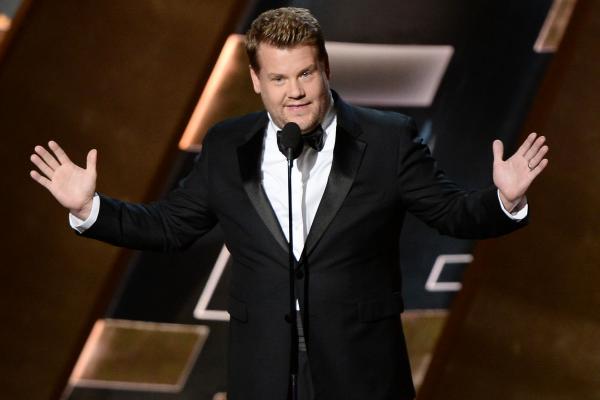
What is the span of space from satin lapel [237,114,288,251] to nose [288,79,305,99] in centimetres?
18

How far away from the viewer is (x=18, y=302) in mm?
3350

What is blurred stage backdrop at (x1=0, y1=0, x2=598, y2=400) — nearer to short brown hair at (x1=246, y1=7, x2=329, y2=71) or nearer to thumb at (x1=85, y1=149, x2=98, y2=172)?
thumb at (x1=85, y1=149, x2=98, y2=172)

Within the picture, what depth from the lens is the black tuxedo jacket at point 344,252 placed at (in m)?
2.13

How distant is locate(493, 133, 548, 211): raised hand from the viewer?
6.92 feet

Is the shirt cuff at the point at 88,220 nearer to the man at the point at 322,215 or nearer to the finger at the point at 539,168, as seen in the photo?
the man at the point at 322,215

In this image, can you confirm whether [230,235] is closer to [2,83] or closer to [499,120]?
[2,83]

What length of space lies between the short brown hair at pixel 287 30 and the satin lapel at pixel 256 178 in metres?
0.19

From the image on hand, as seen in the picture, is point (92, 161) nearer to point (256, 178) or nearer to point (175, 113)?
point (256, 178)

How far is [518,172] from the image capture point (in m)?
2.13

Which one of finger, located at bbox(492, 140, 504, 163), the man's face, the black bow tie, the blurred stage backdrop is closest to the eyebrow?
the man's face

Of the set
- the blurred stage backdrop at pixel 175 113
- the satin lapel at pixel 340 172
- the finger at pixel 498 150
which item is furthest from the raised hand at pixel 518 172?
the blurred stage backdrop at pixel 175 113

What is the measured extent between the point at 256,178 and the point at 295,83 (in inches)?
8.6

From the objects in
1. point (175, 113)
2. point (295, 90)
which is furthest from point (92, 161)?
point (175, 113)

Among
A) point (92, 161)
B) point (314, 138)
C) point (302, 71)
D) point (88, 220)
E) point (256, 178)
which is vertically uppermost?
point (302, 71)
